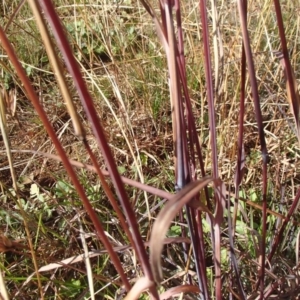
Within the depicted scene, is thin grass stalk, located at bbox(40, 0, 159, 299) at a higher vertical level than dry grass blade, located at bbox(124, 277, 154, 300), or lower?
higher

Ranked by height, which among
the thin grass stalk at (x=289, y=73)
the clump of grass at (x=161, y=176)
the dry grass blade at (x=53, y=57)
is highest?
the dry grass blade at (x=53, y=57)

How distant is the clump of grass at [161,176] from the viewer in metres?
0.40

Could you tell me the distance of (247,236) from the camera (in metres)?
0.87

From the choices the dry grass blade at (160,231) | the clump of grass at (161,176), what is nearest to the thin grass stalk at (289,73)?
the clump of grass at (161,176)

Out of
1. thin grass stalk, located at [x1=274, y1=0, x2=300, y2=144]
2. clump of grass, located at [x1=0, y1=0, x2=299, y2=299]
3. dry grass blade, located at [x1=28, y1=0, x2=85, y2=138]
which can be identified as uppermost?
dry grass blade, located at [x1=28, y1=0, x2=85, y2=138]

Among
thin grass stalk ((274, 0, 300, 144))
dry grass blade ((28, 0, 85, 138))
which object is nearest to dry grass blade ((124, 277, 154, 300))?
dry grass blade ((28, 0, 85, 138))

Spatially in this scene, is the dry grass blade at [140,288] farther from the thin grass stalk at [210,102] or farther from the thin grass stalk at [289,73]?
the thin grass stalk at [289,73]

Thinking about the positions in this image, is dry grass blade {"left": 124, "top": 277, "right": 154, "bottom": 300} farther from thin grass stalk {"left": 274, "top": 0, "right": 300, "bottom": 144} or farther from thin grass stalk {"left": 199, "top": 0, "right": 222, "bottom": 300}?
thin grass stalk {"left": 274, "top": 0, "right": 300, "bottom": 144}

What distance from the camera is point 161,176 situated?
106 cm

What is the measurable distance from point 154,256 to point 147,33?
134 centimetres

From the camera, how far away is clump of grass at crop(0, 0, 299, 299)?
0.40 m

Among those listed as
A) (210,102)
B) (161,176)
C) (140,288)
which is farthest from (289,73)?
(161,176)

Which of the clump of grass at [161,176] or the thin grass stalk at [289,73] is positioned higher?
the thin grass stalk at [289,73]

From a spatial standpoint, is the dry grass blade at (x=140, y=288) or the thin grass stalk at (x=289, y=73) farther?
the thin grass stalk at (x=289, y=73)
